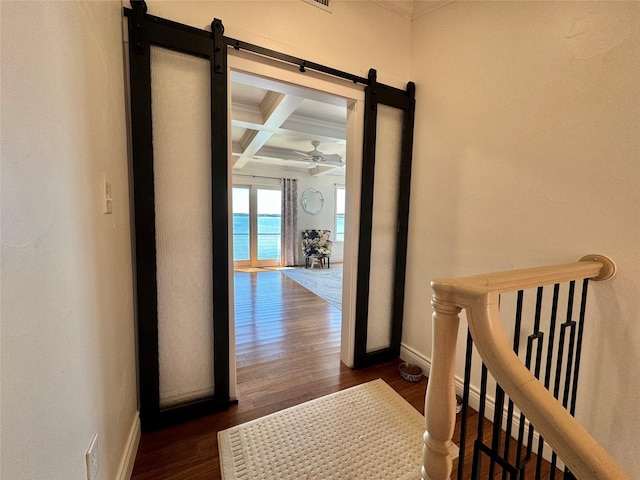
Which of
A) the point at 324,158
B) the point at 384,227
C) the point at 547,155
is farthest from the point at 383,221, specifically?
the point at 324,158

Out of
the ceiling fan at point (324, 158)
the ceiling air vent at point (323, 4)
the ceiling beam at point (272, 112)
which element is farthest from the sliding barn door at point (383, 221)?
the ceiling fan at point (324, 158)

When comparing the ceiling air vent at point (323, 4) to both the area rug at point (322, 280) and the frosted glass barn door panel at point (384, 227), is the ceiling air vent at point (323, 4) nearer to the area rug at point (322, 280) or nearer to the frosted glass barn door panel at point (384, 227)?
the frosted glass barn door panel at point (384, 227)

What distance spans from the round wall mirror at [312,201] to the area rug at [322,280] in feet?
5.00

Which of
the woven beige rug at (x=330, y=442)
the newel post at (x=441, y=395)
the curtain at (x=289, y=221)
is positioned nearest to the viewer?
the newel post at (x=441, y=395)

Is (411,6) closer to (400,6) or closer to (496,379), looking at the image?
(400,6)

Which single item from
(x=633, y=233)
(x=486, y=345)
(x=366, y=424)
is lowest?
(x=366, y=424)

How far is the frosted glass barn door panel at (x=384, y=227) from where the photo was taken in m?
2.11

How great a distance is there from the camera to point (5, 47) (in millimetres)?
532

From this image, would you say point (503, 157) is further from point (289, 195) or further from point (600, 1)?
point (289, 195)

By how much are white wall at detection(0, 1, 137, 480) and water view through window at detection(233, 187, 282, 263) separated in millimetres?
5468

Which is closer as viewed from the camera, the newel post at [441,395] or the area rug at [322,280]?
the newel post at [441,395]

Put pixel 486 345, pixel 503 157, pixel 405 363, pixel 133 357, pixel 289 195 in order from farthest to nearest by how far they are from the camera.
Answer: pixel 289 195 → pixel 405 363 → pixel 503 157 → pixel 133 357 → pixel 486 345

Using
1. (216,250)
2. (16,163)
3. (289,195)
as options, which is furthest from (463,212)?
(289,195)

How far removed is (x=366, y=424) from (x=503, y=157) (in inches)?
67.9
